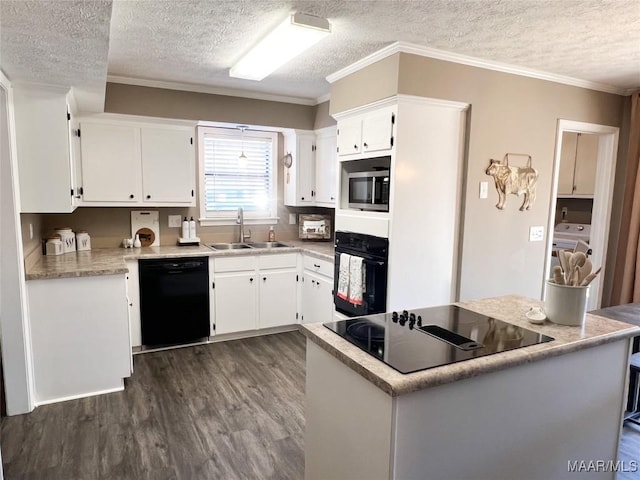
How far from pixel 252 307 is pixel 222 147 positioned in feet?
5.88

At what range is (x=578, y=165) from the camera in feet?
16.4

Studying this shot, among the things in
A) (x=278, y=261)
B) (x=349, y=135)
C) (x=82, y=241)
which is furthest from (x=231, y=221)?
(x=349, y=135)

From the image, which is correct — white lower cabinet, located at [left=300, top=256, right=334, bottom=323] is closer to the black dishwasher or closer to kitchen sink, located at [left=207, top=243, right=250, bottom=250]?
kitchen sink, located at [left=207, top=243, right=250, bottom=250]

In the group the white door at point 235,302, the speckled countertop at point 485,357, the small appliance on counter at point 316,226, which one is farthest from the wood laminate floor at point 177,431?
the small appliance on counter at point 316,226

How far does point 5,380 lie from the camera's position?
2643 millimetres

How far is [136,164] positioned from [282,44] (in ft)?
6.58

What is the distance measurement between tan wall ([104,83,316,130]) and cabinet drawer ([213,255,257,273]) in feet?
4.65

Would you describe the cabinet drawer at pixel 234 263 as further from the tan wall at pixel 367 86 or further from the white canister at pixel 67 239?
the tan wall at pixel 367 86

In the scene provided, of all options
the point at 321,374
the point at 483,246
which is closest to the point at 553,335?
the point at 321,374

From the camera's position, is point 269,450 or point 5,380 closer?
point 269,450

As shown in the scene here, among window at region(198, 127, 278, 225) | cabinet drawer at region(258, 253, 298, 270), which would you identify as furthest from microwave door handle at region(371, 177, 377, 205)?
window at region(198, 127, 278, 225)

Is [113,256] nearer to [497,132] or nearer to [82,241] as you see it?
[82,241]

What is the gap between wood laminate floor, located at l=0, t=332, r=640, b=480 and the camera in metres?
2.20

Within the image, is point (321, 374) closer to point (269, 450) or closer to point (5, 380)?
point (269, 450)
